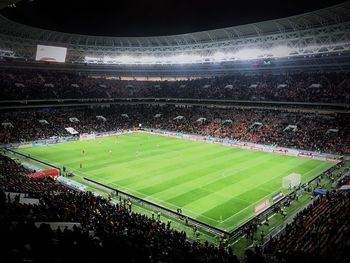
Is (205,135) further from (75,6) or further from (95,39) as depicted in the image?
(95,39)

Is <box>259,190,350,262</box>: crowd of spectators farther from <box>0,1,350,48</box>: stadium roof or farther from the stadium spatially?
<box>0,1,350,48</box>: stadium roof

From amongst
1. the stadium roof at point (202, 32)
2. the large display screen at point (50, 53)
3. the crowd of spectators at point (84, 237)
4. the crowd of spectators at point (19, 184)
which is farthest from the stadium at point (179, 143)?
the large display screen at point (50, 53)

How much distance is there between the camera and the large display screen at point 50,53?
6831cm

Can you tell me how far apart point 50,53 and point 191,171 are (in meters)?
48.2

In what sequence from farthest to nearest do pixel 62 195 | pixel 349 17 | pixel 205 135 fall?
1. pixel 205 135
2. pixel 349 17
3. pixel 62 195

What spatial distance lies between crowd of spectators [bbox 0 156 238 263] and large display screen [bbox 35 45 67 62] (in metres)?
46.5

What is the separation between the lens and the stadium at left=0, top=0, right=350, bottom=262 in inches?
598

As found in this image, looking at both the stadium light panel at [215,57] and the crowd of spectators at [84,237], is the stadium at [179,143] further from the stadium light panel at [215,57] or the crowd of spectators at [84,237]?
the stadium light panel at [215,57]

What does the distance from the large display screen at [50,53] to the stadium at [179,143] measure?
402 mm

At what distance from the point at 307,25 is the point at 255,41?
471 inches

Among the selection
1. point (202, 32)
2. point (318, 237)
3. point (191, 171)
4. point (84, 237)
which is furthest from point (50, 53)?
point (318, 237)

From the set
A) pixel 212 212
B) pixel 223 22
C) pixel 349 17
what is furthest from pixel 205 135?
pixel 212 212

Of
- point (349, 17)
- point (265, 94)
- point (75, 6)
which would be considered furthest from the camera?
point (265, 94)

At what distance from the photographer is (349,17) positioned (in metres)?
48.1
